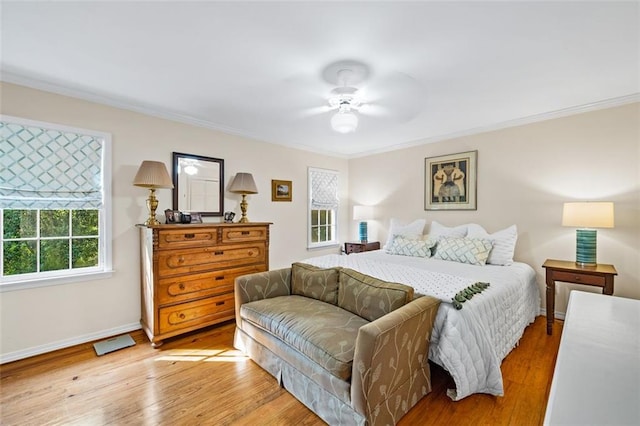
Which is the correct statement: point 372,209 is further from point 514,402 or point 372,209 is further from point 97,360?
point 97,360

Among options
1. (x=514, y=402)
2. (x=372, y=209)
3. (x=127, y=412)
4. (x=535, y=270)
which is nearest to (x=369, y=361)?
(x=514, y=402)

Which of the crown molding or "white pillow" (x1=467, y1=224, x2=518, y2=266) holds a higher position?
the crown molding

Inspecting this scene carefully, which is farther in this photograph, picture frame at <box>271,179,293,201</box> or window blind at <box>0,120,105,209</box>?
picture frame at <box>271,179,293,201</box>

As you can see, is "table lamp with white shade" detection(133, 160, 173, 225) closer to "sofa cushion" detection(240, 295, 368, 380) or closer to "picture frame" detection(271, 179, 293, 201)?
"sofa cushion" detection(240, 295, 368, 380)

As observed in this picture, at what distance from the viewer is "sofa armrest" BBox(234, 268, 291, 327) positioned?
2.51 metres

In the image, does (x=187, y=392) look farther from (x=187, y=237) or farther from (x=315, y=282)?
(x=187, y=237)

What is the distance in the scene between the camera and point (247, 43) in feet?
6.23

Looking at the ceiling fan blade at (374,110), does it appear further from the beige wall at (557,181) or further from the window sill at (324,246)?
the window sill at (324,246)

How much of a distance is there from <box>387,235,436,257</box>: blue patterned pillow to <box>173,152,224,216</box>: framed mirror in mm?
2360

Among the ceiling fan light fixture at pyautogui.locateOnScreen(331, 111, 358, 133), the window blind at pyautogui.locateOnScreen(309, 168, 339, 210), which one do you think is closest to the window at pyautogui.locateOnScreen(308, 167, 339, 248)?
the window blind at pyautogui.locateOnScreen(309, 168, 339, 210)

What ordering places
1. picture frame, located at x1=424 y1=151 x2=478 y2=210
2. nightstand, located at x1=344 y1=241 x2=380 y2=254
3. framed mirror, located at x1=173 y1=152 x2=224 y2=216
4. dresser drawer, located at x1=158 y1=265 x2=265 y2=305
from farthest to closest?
nightstand, located at x1=344 y1=241 x2=380 y2=254 < picture frame, located at x1=424 y1=151 x2=478 y2=210 < framed mirror, located at x1=173 y1=152 x2=224 y2=216 < dresser drawer, located at x1=158 y1=265 x2=265 y2=305

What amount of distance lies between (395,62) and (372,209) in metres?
3.04

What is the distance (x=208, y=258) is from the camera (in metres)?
2.98

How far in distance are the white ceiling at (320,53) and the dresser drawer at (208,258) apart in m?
1.54
